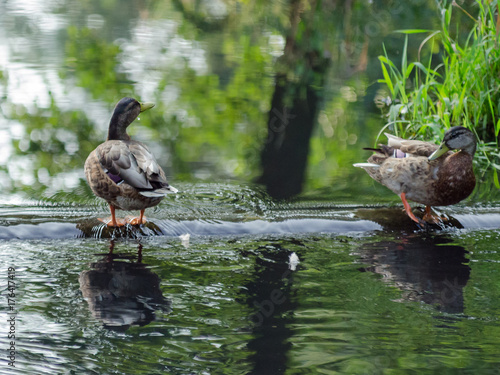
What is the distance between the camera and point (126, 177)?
462 cm

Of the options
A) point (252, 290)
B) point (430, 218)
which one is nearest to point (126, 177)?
point (252, 290)

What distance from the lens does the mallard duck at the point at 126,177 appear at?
15.1 feet

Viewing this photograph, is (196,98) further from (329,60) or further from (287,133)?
(329,60)

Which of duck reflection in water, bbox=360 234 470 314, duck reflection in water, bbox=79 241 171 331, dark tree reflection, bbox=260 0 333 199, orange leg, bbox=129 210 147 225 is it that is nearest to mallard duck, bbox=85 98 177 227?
orange leg, bbox=129 210 147 225

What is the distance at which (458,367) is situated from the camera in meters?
3.26

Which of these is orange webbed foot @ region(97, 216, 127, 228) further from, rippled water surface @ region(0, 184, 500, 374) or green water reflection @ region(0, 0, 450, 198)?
green water reflection @ region(0, 0, 450, 198)

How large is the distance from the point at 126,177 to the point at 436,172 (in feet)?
6.99

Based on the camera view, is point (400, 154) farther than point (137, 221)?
Yes

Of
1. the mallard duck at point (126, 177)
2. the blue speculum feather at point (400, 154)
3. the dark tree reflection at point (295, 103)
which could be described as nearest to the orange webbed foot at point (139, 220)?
the mallard duck at point (126, 177)

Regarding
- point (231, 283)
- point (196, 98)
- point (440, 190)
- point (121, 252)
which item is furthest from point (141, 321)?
point (196, 98)

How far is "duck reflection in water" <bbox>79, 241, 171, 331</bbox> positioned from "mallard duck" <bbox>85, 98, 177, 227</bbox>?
1.26 feet

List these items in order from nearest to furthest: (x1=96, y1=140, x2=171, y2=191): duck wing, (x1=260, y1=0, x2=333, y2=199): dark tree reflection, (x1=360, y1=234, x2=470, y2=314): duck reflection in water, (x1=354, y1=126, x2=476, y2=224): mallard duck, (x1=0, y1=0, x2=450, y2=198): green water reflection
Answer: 1. (x1=360, y1=234, x2=470, y2=314): duck reflection in water
2. (x1=96, y1=140, x2=171, y2=191): duck wing
3. (x1=354, y1=126, x2=476, y2=224): mallard duck
4. (x1=260, y1=0, x2=333, y2=199): dark tree reflection
5. (x1=0, y1=0, x2=450, y2=198): green water reflection

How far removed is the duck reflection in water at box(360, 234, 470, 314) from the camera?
406 cm

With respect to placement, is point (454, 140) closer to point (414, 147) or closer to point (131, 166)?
point (414, 147)
